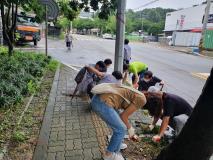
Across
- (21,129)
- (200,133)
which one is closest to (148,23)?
(21,129)

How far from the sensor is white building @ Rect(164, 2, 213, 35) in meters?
44.0

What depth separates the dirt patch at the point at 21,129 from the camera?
432 cm

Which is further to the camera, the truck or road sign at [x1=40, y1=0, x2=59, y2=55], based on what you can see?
the truck

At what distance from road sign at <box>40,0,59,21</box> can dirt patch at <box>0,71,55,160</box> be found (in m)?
4.76

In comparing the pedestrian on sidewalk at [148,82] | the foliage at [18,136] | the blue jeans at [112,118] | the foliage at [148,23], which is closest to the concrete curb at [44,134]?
the foliage at [18,136]

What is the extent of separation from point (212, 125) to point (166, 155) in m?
Result: 0.85

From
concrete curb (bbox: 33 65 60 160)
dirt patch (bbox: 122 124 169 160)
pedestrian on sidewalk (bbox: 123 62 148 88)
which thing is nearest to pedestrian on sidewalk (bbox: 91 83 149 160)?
dirt patch (bbox: 122 124 169 160)

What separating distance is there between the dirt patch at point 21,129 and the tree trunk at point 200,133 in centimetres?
229

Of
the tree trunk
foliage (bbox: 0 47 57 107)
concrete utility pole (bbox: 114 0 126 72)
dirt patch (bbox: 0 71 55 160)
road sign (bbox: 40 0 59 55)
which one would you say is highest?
road sign (bbox: 40 0 59 55)

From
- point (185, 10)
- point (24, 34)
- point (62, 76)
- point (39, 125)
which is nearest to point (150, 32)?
point (185, 10)

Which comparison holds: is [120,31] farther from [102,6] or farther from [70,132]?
[70,132]

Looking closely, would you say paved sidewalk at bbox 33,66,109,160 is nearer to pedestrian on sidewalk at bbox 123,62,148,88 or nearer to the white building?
pedestrian on sidewalk at bbox 123,62,148,88

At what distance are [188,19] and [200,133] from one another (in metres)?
48.8

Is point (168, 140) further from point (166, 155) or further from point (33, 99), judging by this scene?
point (33, 99)
